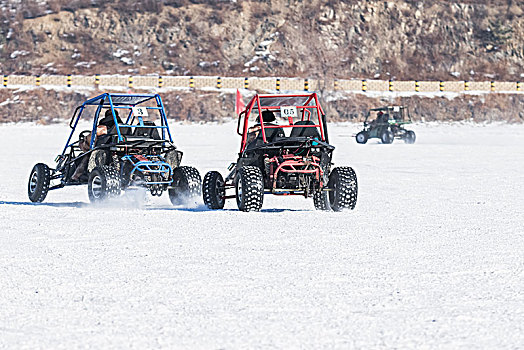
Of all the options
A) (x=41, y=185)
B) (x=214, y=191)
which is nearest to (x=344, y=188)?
(x=214, y=191)

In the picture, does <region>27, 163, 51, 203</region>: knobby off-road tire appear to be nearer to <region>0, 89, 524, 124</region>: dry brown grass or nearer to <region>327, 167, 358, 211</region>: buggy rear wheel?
<region>327, 167, 358, 211</region>: buggy rear wheel

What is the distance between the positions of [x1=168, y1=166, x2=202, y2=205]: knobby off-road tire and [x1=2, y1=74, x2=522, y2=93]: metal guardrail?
39.7 m

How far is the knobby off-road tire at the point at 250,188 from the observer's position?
32.0ft

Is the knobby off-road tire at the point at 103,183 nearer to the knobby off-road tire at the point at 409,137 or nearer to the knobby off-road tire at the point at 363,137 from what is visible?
the knobby off-road tire at the point at 363,137

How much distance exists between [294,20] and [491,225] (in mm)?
51310

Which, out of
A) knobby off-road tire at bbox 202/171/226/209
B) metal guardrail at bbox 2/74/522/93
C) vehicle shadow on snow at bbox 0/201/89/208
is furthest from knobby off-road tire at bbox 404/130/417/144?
metal guardrail at bbox 2/74/522/93

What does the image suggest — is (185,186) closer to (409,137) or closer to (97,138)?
(97,138)

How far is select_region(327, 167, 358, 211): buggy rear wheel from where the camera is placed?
32.7 feet

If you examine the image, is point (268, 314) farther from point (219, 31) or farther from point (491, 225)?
point (219, 31)

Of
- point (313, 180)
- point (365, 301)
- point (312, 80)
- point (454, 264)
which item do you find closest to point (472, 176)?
point (313, 180)

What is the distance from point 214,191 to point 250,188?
2.98 feet

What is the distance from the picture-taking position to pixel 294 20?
2328 inches

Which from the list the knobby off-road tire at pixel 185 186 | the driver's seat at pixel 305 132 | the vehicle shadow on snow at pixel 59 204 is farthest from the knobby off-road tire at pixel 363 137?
the driver's seat at pixel 305 132

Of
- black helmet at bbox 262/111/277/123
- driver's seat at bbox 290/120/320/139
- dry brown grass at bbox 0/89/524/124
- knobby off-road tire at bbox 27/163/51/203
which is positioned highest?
black helmet at bbox 262/111/277/123
